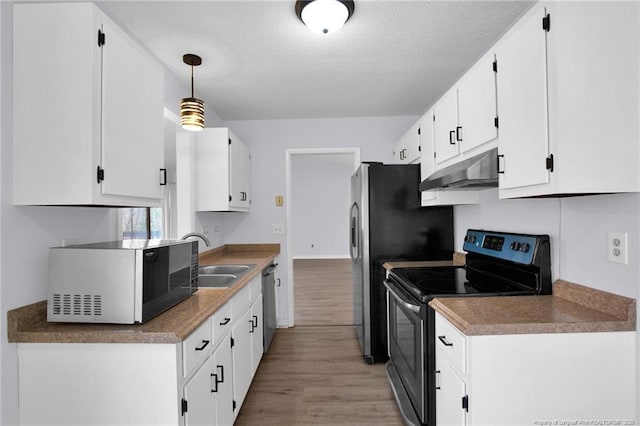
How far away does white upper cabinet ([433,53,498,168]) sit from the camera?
162 centimetres

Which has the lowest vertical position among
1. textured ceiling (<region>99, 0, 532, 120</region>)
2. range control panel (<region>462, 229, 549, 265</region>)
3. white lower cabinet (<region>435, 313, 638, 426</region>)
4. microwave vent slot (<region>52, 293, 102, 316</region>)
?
white lower cabinet (<region>435, 313, 638, 426</region>)

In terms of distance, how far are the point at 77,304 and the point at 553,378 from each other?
1842 mm

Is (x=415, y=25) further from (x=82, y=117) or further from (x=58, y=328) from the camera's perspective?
(x=58, y=328)

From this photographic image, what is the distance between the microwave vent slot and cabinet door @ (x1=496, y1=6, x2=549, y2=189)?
1.75 meters

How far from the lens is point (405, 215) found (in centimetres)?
278

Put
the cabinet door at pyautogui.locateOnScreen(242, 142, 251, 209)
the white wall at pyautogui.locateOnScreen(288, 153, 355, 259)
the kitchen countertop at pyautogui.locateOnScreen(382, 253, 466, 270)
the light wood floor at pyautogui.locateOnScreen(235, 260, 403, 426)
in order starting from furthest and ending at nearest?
the white wall at pyautogui.locateOnScreen(288, 153, 355, 259) → the cabinet door at pyautogui.locateOnScreen(242, 142, 251, 209) → the kitchen countertop at pyautogui.locateOnScreen(382, 253, 466, 270) → the light wood floor at pyautogui.locateOnScreen(235, 260, 403, 426)

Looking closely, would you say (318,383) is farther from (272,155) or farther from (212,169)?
(272,155)

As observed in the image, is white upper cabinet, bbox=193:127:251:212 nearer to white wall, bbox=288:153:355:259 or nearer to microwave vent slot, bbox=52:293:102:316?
microwave vent slot, bbox=52:293:102:316

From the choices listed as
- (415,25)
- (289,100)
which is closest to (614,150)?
(415,25)

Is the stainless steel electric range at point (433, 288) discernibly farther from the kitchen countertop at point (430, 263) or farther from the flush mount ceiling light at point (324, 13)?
the flush mount ceiling light at point (324, 13)

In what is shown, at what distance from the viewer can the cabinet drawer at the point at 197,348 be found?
1.28m

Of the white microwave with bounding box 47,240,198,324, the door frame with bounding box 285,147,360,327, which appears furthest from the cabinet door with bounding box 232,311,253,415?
the door frame with bounding box 285,147,360,327

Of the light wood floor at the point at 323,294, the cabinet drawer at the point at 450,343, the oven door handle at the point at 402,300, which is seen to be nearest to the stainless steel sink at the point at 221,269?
the oven door handle at the point at 402,300

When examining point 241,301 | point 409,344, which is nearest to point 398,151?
point 409,344
